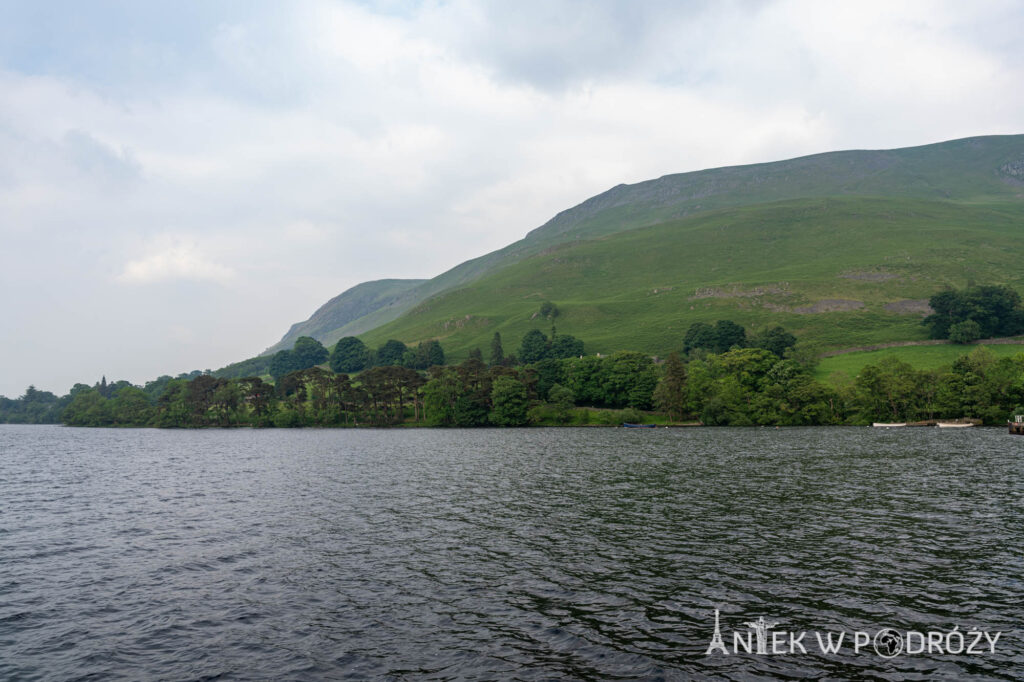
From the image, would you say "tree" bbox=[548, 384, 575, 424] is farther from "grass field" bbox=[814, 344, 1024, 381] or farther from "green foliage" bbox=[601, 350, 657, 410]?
"grass field" bbox=[814, 344, 1024, 381]

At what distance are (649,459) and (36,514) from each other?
2811 inches

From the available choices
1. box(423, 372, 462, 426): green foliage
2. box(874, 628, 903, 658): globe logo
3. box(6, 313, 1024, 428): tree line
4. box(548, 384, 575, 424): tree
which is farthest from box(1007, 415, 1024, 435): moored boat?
box(423, 372, 462, 426): green foliage

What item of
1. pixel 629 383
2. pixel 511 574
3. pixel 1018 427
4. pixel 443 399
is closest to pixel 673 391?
pixel 629 383

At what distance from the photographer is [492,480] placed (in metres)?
66.2

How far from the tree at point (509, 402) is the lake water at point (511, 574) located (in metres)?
115

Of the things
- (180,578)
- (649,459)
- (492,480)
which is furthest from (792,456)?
(180,578)

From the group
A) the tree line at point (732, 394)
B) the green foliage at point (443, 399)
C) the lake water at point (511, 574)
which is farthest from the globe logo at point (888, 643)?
the green foliage at point (443, 399)

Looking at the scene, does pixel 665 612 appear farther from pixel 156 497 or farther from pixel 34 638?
pixel 156 497

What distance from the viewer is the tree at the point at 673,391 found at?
173m

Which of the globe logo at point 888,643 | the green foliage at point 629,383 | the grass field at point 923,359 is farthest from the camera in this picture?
the green foliage at point 629,383

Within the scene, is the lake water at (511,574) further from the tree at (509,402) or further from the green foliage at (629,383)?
the green foliage at (629,383)

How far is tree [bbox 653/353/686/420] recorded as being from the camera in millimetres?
173000

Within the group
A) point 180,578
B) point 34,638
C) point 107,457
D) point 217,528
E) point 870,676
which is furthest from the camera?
point 107,457

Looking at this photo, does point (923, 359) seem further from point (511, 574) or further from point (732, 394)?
point (511, 574)
